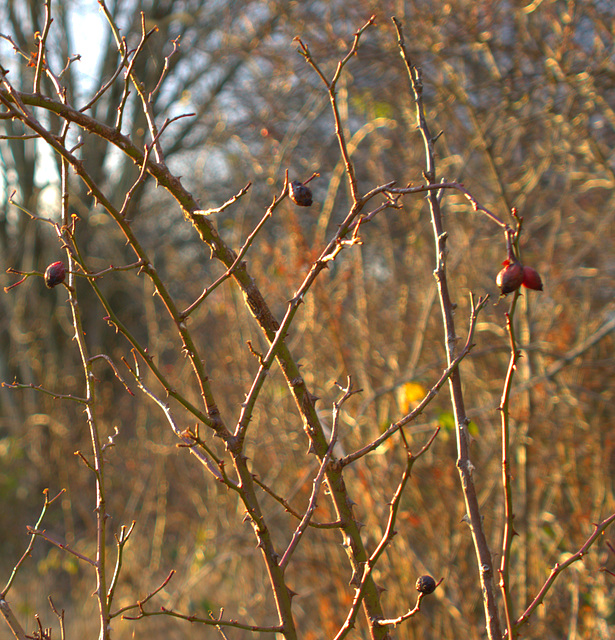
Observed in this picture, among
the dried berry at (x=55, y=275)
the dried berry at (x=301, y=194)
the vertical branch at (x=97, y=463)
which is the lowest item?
the vertical branch at (x=97, y=463)

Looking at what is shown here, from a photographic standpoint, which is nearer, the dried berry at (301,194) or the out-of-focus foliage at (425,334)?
the dried berry at (301,194)

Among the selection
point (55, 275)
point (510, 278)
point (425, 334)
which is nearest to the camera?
point (510, 278)

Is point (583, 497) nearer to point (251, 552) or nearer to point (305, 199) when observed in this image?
point (251, 552)

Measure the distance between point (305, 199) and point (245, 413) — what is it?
1.20 feet

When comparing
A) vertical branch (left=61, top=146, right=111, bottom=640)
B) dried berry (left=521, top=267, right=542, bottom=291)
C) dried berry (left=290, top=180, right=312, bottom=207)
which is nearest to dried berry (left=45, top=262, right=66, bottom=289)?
vertical branch (left=61, top=146, right=111, bottom=640)

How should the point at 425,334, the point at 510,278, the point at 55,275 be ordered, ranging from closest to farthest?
the point at 510,278 → the point at 55,275 → the point at 425,334

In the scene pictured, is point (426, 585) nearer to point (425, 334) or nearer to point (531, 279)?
point (531, 279)

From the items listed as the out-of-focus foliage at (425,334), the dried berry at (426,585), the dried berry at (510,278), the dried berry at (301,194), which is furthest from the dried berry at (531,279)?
the out-of-focus foliage at (425,334)

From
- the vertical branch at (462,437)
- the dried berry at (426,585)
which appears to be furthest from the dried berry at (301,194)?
the dried berry at (426,585)

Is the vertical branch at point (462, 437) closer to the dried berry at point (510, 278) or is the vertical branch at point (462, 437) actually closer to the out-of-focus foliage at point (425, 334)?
the dried berry at point (510, 278)

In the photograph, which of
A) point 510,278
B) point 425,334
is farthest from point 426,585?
point 425,334

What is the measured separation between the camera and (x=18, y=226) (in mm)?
9000

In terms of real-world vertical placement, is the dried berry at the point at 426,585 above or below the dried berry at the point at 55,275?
below

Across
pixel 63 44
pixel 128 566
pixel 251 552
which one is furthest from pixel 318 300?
pixel 63 44
